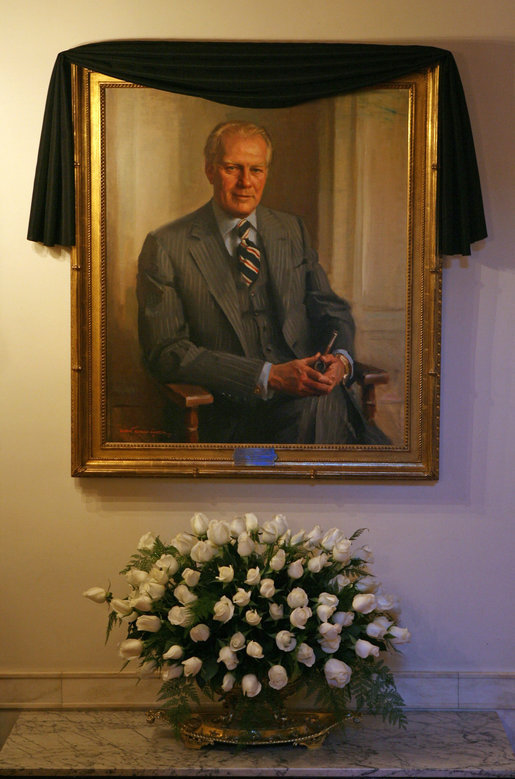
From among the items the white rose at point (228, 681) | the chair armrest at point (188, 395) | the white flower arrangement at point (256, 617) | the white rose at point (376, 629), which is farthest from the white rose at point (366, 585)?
the chair armrest at point (188, 395)

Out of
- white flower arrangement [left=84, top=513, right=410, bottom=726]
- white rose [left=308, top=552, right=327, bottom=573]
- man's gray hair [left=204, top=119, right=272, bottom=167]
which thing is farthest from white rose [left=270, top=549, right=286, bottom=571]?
man's gray hair [left=204, top=119, right=272, bottom=167]

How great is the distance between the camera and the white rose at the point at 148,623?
293 cm

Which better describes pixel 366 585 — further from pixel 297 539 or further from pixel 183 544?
pixel 183 544

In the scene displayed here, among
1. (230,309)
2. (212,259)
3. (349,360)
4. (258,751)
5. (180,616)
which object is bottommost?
(258,751)

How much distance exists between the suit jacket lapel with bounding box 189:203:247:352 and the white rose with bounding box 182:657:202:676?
4.38 ft

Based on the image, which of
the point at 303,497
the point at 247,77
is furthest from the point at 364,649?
the point at 247,77

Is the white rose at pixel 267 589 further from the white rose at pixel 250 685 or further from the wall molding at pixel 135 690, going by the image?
the wall molding at pixel 135 690

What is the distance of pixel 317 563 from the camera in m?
2.96

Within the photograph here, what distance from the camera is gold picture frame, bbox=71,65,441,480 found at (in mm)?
3395

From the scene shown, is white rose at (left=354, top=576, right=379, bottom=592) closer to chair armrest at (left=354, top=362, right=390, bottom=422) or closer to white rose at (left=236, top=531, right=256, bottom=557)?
white rose at (left=236, top=531, right=256, bottom=557)

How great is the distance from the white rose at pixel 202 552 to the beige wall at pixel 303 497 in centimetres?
46

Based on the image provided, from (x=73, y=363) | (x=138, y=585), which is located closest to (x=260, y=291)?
(x=73, y=363)

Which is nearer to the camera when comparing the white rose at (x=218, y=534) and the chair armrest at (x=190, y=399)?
the white rose at (x=218, y=534)

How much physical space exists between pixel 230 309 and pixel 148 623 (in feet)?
4.13
